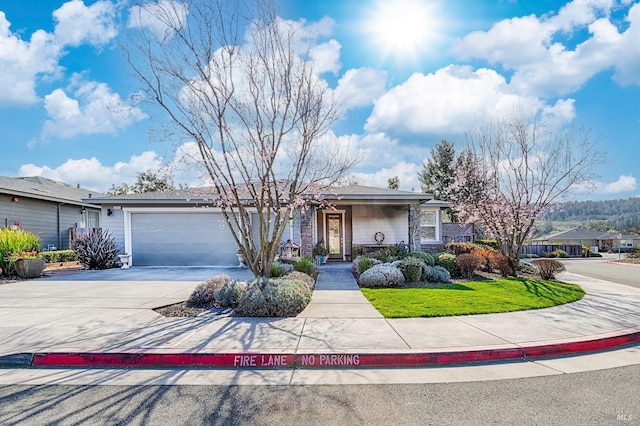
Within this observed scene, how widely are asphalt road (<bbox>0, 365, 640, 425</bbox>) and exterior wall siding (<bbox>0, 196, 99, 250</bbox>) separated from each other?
1699 centimetres

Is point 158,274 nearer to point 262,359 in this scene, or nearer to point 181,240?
point 181,240

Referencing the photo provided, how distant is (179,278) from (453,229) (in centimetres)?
1870

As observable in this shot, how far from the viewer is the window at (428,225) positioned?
712 inches

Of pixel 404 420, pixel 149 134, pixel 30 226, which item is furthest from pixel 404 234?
pixel 30 226

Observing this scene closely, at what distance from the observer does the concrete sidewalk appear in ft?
14.8

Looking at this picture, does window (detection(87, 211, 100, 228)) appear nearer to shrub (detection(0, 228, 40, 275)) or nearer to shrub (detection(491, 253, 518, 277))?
shrub (detection(0, 228, 40, 275))

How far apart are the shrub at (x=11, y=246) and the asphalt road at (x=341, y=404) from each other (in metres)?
11.2

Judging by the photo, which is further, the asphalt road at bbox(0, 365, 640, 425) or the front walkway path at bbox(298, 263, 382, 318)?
the front walkway path at bbox(298, 263, 382, 318)

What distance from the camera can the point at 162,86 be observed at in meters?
7.88

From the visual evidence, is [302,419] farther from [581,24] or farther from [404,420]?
[581,24]

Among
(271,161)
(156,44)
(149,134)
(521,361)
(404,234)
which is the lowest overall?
(521,361)

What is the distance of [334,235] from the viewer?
1709 cm

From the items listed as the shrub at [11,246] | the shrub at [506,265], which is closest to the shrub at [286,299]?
the shrub at [506,265]

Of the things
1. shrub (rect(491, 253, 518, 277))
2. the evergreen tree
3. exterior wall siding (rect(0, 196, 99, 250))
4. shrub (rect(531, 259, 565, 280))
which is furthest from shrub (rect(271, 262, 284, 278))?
the evergreen tree
